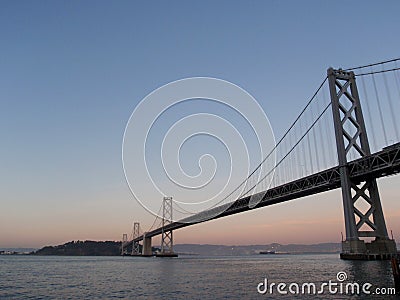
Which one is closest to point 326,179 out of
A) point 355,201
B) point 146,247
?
point 355,201

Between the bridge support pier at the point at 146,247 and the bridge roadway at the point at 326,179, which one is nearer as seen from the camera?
the bridge roadway at the point at 326,179

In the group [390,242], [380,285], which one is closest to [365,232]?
[390,242]

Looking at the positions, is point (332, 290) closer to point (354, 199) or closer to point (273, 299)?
point (273, 299)

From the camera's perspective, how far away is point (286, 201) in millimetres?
50812

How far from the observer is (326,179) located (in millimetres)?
42125

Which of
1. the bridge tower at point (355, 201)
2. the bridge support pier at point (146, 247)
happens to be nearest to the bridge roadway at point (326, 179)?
the bridge tower at point (355, 201)

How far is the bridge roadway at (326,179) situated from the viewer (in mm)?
34562

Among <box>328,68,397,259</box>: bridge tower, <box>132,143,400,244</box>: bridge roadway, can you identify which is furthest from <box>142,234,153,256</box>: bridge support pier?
<box>328,68,397,259</box>: bridge tower

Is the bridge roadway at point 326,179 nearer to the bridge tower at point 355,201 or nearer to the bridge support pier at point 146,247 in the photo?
the bridge tower at point 355,201

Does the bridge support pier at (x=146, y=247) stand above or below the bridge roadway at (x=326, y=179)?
below

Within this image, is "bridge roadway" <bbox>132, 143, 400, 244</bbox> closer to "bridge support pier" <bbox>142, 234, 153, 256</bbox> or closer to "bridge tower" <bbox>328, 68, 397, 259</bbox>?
"bridge tower" <bbox>328, 68, 397, 259</bbox>

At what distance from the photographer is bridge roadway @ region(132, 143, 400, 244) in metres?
34.6

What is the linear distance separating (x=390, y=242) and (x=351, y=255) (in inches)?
153

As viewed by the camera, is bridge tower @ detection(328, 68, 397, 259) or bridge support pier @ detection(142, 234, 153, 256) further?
bridge support pier @ detection(142, 234, 153, 256)
